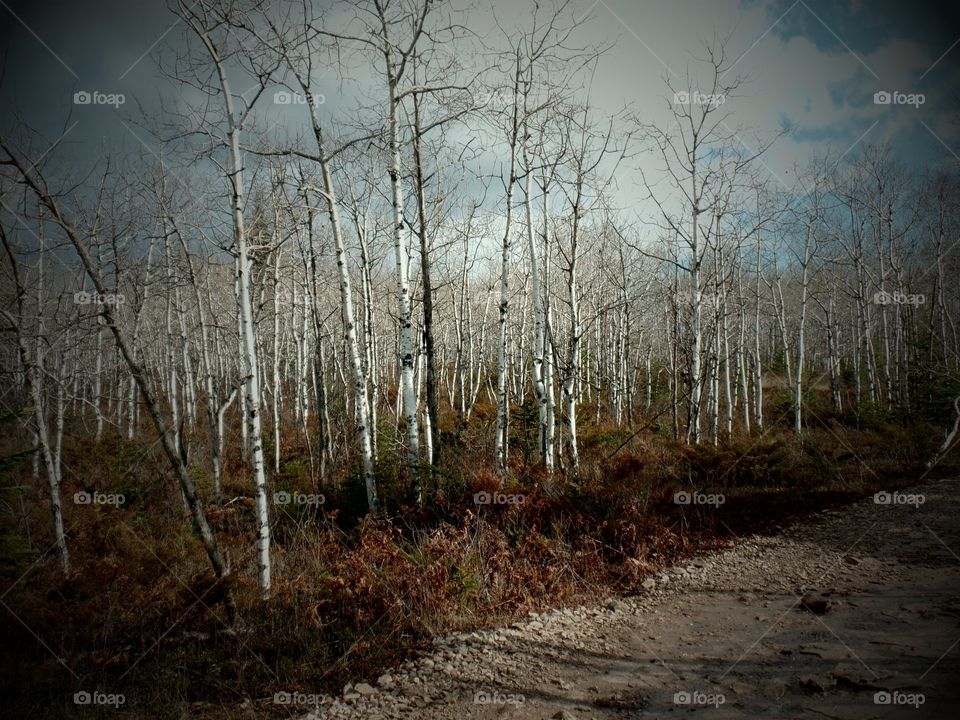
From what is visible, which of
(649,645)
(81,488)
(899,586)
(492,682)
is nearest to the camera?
(492,682)

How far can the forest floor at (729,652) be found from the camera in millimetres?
3156

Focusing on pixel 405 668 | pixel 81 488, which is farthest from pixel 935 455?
pixel 81 488

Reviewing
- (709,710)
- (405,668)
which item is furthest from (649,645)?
(405,668)

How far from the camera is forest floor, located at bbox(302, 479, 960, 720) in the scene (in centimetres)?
316

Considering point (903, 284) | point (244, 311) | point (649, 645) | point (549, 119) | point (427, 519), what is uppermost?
point (549, 119)

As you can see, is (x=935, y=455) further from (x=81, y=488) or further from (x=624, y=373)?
(x=81, y=488)

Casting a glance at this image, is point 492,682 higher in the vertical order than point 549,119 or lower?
lower

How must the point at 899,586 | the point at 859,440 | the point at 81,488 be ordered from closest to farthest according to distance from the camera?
the point at 899,586 < the point at 81,488 < the point at 859,440

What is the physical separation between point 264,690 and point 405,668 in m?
1.12

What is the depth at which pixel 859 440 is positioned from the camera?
37.1 feet

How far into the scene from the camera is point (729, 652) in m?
3.77

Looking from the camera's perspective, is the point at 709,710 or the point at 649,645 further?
the point at 649,645

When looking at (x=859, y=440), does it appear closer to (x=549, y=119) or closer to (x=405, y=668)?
(x=549, y=119)

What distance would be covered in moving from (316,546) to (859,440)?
1288 cm
